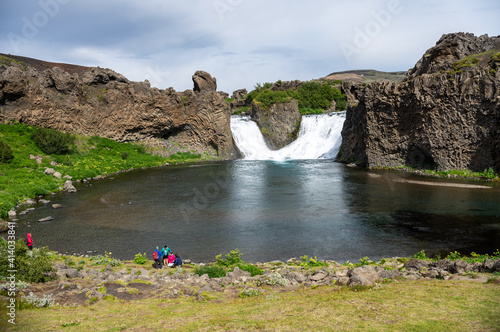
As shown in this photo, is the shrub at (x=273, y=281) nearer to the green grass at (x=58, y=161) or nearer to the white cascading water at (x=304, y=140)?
the green grass at (x=58, y=161)

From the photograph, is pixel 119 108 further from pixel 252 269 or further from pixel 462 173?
pixel 462 173

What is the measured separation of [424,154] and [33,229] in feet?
178

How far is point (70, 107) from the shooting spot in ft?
202

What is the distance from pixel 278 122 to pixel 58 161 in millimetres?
52973

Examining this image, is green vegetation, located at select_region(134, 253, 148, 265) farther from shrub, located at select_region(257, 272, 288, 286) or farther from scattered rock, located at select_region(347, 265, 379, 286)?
scattered rock, located at select_region(347, 265, 379, 286)

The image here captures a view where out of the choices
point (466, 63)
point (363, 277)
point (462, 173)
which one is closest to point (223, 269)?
point (363, 277)

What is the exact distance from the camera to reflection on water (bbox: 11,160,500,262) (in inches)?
899

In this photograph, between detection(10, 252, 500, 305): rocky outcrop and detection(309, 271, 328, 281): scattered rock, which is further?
detection(309, 271, 328, 281): scattered rock

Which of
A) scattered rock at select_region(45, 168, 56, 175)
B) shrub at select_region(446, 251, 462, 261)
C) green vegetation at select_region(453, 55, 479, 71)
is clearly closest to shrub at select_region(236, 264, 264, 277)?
shrub at select_region(446, 251, 462, 261)

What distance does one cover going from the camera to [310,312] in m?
10.6

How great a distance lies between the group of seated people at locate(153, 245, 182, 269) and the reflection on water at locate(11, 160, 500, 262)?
202cm

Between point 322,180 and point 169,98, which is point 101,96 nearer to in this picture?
point 169,98

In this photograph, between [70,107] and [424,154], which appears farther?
[70,107]

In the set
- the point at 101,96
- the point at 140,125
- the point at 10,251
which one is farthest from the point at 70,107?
the point at 10,251
